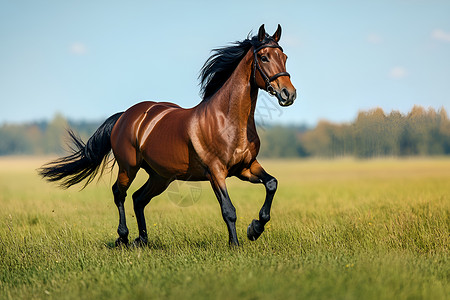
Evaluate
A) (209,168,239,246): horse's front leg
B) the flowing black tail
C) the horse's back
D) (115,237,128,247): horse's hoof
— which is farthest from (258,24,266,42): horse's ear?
(115,237,128,247): horse's hoof

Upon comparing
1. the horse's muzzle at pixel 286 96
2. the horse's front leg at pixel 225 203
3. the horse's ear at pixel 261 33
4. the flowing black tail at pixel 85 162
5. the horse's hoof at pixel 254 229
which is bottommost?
the horse's hoof at pixel 254 229

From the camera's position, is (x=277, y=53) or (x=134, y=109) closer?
(x=277, y=53)

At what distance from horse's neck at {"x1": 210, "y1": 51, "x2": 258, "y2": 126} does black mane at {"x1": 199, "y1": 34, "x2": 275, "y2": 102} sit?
0.86 feet

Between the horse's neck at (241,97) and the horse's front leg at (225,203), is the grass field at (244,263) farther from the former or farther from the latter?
the horse's neck at (241,97)

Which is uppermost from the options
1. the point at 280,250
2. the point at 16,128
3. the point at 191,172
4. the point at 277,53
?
the point at 16,128

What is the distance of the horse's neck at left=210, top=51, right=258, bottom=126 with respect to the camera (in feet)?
19.6

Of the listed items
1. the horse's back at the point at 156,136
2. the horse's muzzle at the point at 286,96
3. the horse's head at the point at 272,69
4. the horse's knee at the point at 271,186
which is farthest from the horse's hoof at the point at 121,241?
the horse's muzzle at the point at 286,96

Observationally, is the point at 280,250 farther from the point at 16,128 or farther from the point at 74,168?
the point at 16,128

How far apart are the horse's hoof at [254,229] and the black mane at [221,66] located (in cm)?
186

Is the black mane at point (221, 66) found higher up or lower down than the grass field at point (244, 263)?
higher up

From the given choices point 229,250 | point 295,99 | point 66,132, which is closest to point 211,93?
point 295,99

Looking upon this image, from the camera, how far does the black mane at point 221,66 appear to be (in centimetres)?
627

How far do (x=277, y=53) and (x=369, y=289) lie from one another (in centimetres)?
298

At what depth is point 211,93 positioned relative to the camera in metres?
6.67
